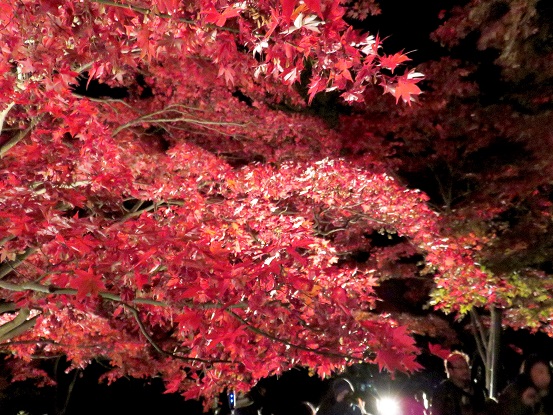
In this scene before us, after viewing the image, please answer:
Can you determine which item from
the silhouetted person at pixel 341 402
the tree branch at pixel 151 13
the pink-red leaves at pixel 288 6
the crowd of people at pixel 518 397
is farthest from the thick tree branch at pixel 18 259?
the silhouetted person at pixel 341 402

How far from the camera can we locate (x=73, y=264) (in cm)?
426

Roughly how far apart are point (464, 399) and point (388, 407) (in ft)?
5.01

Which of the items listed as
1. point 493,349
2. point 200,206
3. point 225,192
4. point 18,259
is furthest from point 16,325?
point 493,349

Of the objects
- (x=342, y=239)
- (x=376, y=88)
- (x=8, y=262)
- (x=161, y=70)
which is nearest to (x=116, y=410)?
(x=342, y=239)

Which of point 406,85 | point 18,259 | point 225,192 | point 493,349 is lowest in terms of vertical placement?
point 18,259

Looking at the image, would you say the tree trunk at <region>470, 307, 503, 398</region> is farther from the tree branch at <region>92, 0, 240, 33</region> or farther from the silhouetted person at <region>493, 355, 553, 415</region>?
the tree branch at <region>92, 0, 240, 33</region>

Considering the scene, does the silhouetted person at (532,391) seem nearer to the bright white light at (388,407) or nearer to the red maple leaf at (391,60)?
the bright white light at (388,407)

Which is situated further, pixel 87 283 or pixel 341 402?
pixel 341 402

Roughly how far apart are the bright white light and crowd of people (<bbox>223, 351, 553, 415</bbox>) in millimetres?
72

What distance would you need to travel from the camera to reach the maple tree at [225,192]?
3.36m

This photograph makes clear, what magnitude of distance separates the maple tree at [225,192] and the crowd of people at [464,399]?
65 cm

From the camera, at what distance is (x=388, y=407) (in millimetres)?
8266

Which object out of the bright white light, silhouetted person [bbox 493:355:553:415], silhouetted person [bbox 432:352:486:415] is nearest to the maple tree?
the bright white light

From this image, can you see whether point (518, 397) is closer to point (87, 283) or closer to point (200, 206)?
point (200, 206)
